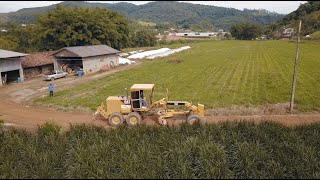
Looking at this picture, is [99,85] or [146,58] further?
[146,58]

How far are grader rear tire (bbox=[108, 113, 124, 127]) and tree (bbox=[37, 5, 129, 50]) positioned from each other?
30797mm

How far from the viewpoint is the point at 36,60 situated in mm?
33688

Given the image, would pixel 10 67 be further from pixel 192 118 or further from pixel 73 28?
pixel 192 118

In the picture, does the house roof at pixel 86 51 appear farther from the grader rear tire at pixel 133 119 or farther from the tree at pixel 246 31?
the tree at pixel 246 31

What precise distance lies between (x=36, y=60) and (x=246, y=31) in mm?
86314

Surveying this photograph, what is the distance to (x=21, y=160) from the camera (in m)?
10.9

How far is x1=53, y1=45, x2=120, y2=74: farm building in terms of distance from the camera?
33.4 meters

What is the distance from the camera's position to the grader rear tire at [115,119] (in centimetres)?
1512

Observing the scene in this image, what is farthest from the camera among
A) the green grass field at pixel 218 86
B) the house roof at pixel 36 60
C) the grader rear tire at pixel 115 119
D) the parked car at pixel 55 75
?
the house roof at pixel 36 60

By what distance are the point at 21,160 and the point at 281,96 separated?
16910mm

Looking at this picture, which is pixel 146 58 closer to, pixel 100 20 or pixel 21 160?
pixel 100 20

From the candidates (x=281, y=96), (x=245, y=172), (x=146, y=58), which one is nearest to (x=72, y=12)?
(x=146, y=58)

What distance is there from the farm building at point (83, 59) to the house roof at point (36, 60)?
117cm

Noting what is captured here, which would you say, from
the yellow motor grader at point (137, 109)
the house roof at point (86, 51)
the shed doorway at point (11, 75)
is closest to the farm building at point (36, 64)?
the shed doorway at point (11, 75)
